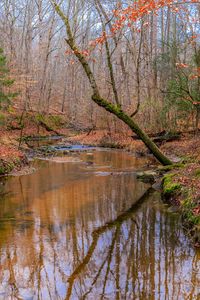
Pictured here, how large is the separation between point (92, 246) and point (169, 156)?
1124cm

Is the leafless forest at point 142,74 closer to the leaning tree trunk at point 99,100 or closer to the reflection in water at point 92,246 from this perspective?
the leaning tree trunk at point 99,100

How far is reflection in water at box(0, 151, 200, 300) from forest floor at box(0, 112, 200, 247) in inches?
18.3

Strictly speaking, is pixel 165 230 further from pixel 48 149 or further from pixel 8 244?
pixel 48 149

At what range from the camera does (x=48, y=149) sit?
22797 millimetres

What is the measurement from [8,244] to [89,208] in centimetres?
309

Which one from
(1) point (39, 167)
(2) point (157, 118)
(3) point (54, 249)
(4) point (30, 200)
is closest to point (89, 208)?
(4) point (30, 200)

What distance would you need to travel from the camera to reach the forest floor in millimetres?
8021

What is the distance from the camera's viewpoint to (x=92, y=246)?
22.4 feet

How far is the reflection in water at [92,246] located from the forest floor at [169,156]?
1.52 feet

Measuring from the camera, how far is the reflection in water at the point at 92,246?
519 cm

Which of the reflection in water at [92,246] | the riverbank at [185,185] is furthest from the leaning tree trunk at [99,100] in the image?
the reflection in water at [92,246]

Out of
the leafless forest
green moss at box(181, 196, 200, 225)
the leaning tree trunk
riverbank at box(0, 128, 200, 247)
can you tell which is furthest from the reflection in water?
the leafless forest

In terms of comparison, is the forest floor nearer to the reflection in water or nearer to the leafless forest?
the reflection in water

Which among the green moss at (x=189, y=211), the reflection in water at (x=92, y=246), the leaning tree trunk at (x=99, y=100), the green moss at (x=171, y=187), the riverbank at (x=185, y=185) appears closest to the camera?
A: the reflection in water at (x=92, y=246)
